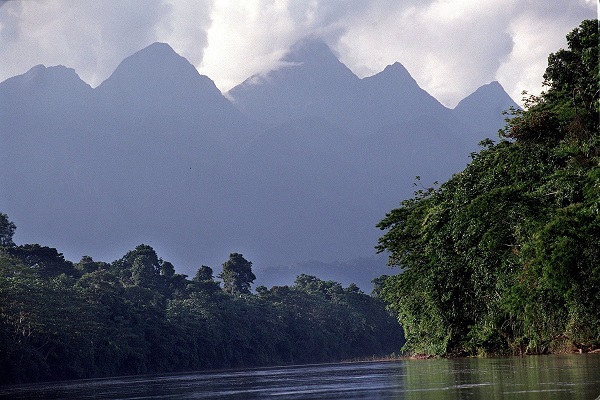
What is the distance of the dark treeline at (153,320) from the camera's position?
58.0m

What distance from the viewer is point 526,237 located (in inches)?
1073

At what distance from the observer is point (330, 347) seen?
350ft

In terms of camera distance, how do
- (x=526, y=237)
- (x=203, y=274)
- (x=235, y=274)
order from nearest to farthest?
(x=526, y=237) → (x=203, y=274) → (x=235, y=274)

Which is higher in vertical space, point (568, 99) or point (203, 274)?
point (203, 274)

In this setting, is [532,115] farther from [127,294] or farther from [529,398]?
[127,294]

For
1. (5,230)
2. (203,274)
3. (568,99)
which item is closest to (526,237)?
(568,99)

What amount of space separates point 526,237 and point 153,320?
180ft

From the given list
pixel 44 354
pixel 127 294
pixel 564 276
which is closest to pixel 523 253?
pixel 564 276

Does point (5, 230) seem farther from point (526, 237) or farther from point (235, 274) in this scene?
point (526, 237)

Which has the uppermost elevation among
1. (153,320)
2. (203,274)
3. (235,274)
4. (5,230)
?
(5,230)

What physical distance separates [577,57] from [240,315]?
6614 cm

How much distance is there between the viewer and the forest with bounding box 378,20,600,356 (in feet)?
82.6

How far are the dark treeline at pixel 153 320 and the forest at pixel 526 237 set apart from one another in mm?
28360

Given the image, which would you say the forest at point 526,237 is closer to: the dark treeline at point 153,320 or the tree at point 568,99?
the tree at point 568,99
